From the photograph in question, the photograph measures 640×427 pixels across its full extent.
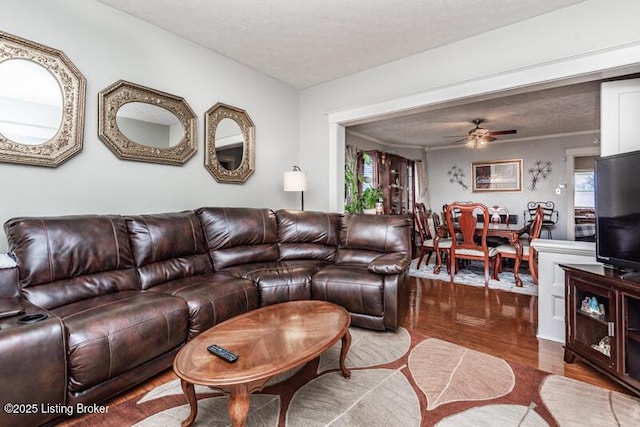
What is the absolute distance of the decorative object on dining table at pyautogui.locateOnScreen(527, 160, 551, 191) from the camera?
21.9 feet

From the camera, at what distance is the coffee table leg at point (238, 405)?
4.16ft

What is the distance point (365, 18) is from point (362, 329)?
277 cm

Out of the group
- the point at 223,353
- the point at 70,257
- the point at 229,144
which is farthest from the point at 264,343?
the point at 229,144

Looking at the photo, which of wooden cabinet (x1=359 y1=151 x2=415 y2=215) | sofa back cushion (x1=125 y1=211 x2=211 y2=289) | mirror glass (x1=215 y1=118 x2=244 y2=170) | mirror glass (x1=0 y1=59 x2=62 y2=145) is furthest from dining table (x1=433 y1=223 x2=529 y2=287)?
mirror glass (x1=0 y1=59 x2=62 y2=145)

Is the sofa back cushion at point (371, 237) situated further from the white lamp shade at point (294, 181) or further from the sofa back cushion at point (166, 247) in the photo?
the sofa back cushion at point (166, 247)

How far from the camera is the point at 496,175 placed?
7.26 m

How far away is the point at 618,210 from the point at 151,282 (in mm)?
3367

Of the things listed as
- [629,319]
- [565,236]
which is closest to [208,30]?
[629,319]

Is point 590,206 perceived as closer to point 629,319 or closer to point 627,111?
point 627,111

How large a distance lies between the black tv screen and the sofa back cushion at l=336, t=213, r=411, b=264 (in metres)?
1.49

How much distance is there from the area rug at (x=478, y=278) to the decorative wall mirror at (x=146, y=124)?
3.76 metres

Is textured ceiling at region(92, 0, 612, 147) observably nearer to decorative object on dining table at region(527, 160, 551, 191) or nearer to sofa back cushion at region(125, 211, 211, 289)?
sofa back cushion at region(125, 211, 211, 289)

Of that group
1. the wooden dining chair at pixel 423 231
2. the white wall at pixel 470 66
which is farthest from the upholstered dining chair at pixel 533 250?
the white wall at pixel 470 66

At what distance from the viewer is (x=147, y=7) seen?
8.50 ft
